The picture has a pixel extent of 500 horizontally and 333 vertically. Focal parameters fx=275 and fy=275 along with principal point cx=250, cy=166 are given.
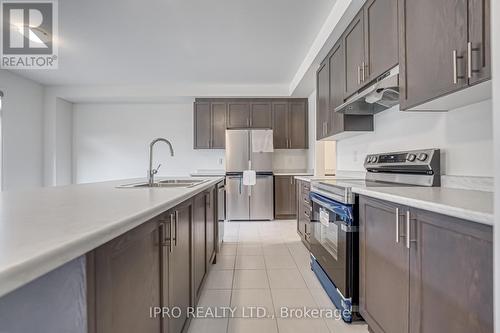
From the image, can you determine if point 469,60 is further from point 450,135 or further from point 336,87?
point 336,87

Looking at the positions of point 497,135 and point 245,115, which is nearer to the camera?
point 497,135

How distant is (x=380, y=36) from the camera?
196cm

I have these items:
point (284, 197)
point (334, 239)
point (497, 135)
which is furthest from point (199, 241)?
point (284, 197)

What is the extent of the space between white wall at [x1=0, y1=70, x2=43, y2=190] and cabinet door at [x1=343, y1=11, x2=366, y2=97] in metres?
5.09

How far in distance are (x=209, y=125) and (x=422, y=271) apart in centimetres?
470

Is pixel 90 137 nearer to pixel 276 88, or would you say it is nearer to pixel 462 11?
pixel 276 88

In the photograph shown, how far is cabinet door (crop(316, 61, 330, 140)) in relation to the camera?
10.3 feet

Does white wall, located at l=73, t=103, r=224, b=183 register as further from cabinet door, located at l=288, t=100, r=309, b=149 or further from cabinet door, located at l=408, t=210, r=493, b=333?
cabinet door, located at l=408, t=210, r=493, b=333

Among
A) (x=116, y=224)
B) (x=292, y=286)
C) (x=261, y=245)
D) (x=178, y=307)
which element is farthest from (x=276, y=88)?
(x=116, y=224)

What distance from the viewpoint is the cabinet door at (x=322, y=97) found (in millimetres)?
3139

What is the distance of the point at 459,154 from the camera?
1566mm

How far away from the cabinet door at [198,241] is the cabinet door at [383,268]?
1037 millimetres

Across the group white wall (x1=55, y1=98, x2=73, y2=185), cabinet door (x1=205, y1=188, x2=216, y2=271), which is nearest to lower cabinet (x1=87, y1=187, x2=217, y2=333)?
cabinet door (x1=205, y1=188, x2=216, y2=271)

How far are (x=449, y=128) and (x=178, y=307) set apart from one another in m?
1.84
